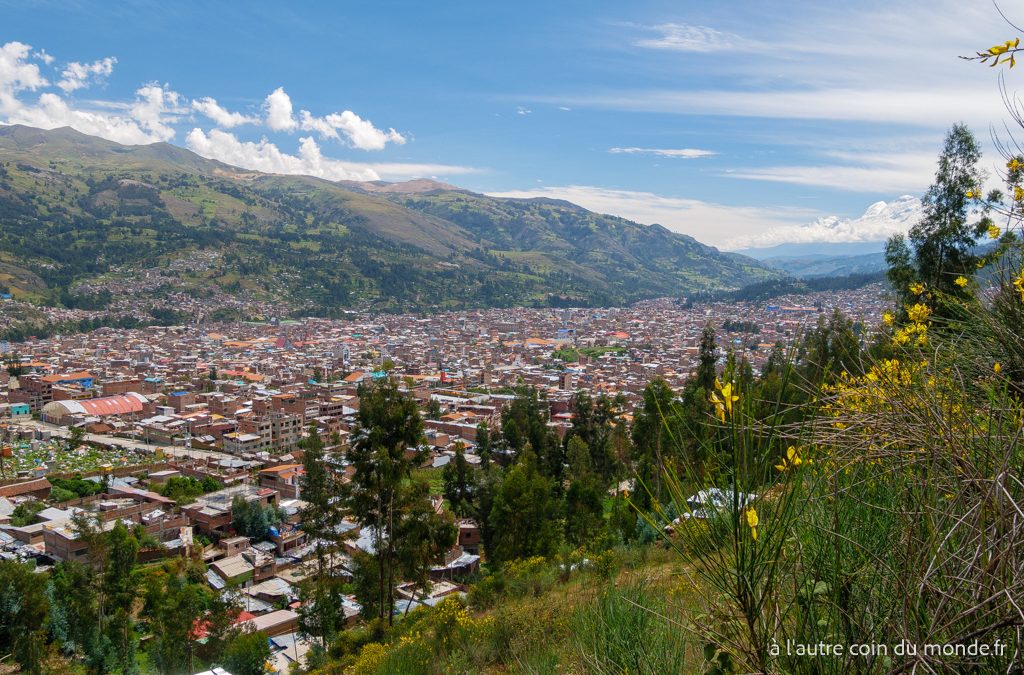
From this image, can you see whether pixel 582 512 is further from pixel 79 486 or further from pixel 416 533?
pixel 79 486

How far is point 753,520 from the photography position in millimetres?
1067

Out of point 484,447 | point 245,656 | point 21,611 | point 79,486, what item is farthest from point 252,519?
point 245,656

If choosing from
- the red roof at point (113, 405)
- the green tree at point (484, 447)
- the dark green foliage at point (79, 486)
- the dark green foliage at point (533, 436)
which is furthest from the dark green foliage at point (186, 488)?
the red roof at point (113, 405)

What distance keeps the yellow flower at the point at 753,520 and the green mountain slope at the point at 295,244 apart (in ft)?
248

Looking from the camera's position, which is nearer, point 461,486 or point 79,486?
point 461,486

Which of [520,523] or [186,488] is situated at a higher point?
[520,523]

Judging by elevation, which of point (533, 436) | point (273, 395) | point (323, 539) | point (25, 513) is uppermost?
point (323, 539)

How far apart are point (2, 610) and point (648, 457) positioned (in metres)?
11.6

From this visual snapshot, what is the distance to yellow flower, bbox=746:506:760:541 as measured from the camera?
42.1 inches

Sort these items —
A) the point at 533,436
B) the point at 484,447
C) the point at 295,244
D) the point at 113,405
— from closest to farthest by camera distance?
1. the point at 533,436
2. the point at 484,447
3. the point at 113,405
4. the point at 295,244

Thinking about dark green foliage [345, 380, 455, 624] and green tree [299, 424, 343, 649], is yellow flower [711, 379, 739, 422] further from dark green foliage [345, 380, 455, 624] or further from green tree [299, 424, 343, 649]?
green tree [299, 424, 343, 649]

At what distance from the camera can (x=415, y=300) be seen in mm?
84562

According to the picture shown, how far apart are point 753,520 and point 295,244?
105200 mm

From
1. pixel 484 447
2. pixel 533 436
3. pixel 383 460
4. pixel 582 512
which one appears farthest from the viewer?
pixel 484 447
